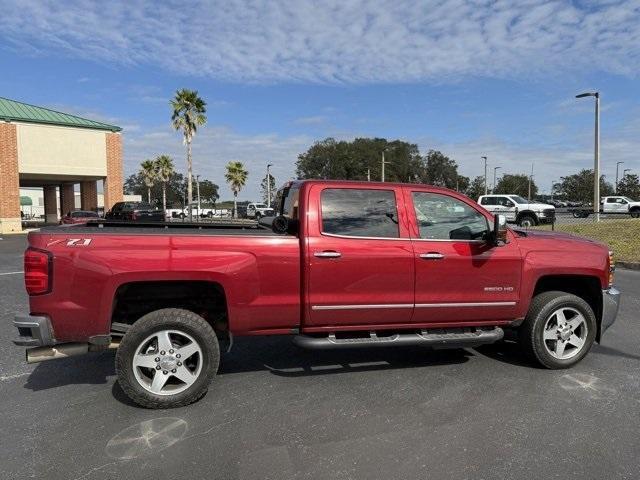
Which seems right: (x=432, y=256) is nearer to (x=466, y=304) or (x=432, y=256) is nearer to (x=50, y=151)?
(x=466, y=304)

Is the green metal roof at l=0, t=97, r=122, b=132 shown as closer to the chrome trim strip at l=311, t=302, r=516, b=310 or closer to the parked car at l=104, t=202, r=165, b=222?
the parked car at l=104, t=202, r=165, b=222

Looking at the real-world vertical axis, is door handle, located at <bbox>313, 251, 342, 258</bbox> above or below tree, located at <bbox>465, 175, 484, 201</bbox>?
below

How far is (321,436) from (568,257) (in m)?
2.99

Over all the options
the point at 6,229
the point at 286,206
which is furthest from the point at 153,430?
the point at 6,229

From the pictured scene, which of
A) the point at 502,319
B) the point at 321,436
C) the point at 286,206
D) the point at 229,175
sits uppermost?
the point at 229,175

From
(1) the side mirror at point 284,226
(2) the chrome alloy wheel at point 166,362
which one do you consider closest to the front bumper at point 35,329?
(2) the chrome alloy wheel at point 166,362

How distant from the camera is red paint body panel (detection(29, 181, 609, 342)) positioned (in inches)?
151

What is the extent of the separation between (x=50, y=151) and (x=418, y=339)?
33826 millimetres

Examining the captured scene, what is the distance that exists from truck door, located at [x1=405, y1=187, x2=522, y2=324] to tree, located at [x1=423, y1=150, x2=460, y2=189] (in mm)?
100880

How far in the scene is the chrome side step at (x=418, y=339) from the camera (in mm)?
4297

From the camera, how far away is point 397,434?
3.57m

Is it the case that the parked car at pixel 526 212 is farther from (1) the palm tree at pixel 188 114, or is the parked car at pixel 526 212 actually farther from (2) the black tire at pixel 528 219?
(1) the palm tree at pixel 188 114

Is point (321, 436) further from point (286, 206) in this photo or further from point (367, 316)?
point (286, 206)

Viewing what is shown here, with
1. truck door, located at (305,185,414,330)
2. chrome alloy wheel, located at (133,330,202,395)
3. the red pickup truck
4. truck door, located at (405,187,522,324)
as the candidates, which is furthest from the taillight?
truck door, located at (405,187,522,324)
